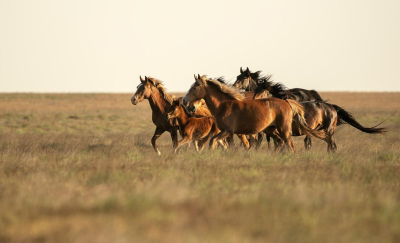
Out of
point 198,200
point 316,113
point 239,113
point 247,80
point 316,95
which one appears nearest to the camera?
point 198,200

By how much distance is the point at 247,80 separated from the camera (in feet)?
48.0

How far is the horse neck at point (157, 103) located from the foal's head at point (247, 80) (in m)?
2.48

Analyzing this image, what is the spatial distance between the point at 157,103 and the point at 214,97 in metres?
2.00

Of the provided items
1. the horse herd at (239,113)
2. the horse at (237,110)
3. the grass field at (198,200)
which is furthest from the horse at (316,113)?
the grass field at (198,200)

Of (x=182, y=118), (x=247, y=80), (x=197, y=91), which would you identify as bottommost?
(x=182, y=118)

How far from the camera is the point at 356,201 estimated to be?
600cm

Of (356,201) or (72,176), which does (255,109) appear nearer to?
(72,176)

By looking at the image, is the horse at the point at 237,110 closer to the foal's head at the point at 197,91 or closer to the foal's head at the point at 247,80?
the foal's head at the point at 197,91

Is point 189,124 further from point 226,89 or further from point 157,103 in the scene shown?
point 226,89

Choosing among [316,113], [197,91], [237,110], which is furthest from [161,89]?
[316,113]

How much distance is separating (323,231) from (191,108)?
24.1ft

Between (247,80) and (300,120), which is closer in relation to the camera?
(300,120)

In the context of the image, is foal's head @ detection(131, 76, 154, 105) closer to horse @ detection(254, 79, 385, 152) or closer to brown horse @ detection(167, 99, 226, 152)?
brown horse @ detection(167, 99, 226, 152)

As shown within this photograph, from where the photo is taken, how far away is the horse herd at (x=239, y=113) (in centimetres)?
1112
